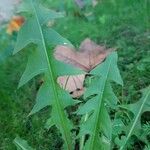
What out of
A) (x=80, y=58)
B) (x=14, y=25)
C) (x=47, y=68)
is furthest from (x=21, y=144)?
(x=14, y=25)

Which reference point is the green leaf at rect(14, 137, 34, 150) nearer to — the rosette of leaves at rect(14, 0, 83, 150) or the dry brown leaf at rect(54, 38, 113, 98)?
the rosette of leaves at rect(14, 0, 83, 150)

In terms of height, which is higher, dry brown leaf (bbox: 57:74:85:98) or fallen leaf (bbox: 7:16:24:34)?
fallen leaf (bbox: 7:16:24:34)

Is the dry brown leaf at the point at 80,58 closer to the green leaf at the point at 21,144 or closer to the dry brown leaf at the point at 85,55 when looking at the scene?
the dry brown leaf at the point at 85,55

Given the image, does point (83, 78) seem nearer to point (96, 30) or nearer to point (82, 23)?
point (96, 30)

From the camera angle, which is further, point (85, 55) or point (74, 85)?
→ point (85, 55)

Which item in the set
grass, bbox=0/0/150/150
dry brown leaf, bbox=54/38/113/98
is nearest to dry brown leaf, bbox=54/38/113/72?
dry brown leaf, bbox=54/38/113/98

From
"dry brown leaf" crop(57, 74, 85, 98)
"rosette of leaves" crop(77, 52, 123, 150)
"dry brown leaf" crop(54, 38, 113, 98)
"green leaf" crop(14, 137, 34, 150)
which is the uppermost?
"rosette of leaves" crop(77, 52, 123, 150)

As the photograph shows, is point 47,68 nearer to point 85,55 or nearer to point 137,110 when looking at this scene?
point 137,110
